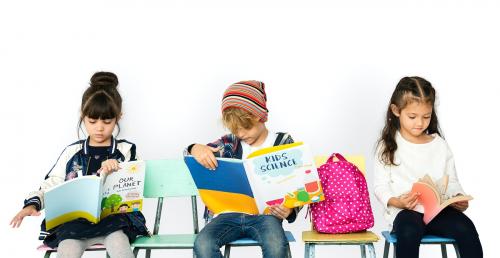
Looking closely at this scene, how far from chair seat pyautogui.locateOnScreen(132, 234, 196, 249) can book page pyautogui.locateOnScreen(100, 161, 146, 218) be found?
0.55ft

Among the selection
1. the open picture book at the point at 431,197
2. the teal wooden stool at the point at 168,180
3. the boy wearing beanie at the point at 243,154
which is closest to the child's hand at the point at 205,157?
the boy wearing beanie at the point at 243,154

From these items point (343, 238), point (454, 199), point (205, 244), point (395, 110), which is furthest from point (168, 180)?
point (454, 199)

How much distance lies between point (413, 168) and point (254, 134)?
0.76 metres

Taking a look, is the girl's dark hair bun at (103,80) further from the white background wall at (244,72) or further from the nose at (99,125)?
the white background wall at (244,72)

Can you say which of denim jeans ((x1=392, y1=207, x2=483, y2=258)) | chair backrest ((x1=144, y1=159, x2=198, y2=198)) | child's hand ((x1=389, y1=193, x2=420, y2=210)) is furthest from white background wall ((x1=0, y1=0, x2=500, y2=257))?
denim jeans ((x1=392, y1=207, x2=483, y2=258))

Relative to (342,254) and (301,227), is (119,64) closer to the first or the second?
(301,227)

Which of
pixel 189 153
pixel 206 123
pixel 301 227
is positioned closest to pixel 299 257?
pixel 301 227

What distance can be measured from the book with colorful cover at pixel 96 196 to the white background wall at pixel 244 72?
0.82 metres

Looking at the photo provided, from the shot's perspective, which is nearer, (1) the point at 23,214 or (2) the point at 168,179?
(1) the point at 23,214

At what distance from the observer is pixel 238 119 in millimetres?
3400

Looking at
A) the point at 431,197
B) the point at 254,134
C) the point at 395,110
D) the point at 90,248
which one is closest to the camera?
the point at 431,197

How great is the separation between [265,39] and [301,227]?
43.4 inches

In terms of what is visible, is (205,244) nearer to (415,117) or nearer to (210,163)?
(210,163)

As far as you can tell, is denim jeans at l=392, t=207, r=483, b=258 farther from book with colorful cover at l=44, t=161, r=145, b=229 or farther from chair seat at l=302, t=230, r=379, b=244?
book with colorful cover at l=44, t=161, r=145, b=229
